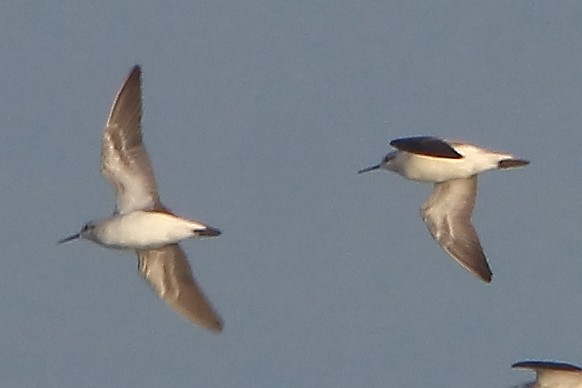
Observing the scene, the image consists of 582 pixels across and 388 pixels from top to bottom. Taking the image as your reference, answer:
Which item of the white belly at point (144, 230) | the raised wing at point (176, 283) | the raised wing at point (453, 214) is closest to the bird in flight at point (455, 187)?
the raised wing at point (453, 214)

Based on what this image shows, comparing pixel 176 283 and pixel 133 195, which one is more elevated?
pixel 133 195

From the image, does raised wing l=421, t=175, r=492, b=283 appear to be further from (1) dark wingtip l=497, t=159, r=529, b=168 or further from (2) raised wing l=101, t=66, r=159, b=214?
(2) raised wing l=101, t=66, r=159, b=214

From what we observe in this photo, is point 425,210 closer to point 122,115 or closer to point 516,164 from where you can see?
point 516,164

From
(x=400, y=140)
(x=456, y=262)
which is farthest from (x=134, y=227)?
(x=456, y=262)

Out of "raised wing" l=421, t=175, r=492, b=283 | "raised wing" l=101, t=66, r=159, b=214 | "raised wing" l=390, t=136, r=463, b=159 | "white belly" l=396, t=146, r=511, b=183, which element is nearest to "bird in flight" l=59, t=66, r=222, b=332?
"raised wing" l=101, t=66, r=159, b=214

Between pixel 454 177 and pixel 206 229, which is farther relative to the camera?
pixel 454 177

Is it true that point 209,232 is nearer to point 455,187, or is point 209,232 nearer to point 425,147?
point 425,147

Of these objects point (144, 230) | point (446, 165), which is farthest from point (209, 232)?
point (446, 165)
